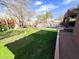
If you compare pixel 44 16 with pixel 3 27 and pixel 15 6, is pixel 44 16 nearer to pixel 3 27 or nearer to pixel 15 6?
pixel 3 27

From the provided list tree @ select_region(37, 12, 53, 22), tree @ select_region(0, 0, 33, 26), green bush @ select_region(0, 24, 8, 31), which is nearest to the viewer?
tree @ select_region(0, 0, 33, 26)

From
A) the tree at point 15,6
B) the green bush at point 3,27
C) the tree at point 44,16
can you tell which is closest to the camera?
the tree at point 15,6

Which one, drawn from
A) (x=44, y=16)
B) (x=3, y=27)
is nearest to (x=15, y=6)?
(x=3, y=27)

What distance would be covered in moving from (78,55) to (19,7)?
7.92m

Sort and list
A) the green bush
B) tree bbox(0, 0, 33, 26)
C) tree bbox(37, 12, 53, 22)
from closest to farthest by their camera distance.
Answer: tree bbox(0, 0, 33, 26) → the green bush → tree bbox(37, 12, 53, 22)

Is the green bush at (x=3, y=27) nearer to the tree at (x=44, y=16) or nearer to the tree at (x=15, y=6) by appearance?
the tree at (x=15, y=6)

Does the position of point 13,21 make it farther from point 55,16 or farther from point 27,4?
point 55,16

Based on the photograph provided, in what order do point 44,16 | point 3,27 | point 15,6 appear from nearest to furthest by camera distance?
point 15,6, point 3,27, point 44,16

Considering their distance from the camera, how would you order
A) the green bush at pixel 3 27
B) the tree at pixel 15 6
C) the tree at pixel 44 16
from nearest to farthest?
the tree at pixel 15 6 → the green bush at pixel 3 27 → the tree at pixel 44 16

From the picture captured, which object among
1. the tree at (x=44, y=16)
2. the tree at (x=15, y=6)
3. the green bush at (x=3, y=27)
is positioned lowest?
the green bush at (x=3, y=27)

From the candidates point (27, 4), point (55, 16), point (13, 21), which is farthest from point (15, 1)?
point (55, 16)

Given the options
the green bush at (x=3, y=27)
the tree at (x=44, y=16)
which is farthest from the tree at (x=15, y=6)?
the tree at (x=44, y=16)

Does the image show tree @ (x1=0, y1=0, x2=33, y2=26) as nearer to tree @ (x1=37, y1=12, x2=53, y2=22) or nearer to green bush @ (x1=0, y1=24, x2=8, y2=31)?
green bush @ (x1=0, y1=24, x2=8, y2=31)

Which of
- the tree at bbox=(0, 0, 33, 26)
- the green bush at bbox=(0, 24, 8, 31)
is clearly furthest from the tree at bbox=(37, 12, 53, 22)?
the tree at bbox=(0, 0, 33, 26)
